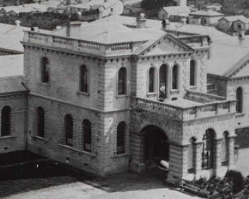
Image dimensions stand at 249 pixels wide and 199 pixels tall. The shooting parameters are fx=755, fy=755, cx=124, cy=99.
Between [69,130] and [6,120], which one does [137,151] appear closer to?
[69,130]

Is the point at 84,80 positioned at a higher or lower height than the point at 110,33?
lower

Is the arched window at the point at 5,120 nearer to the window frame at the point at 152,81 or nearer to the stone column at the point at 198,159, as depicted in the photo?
the window frame at the point at 152,81

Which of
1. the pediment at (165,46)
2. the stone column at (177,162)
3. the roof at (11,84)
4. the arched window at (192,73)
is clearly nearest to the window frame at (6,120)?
the roof at (11,84)

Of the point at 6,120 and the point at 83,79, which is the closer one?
the point at 83,79

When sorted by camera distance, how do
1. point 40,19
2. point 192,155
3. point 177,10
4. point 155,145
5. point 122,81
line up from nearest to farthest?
1. point 192,155
2. point 122,81
3. point 155,145
4. point 40,19
5. point 177,10

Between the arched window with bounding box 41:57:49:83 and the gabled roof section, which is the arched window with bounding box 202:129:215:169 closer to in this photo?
the gabled roof section

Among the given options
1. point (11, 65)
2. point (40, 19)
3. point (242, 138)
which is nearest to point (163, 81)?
point (242, 138)

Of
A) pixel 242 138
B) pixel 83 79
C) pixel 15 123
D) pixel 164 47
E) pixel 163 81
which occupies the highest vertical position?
pixel 164 47
